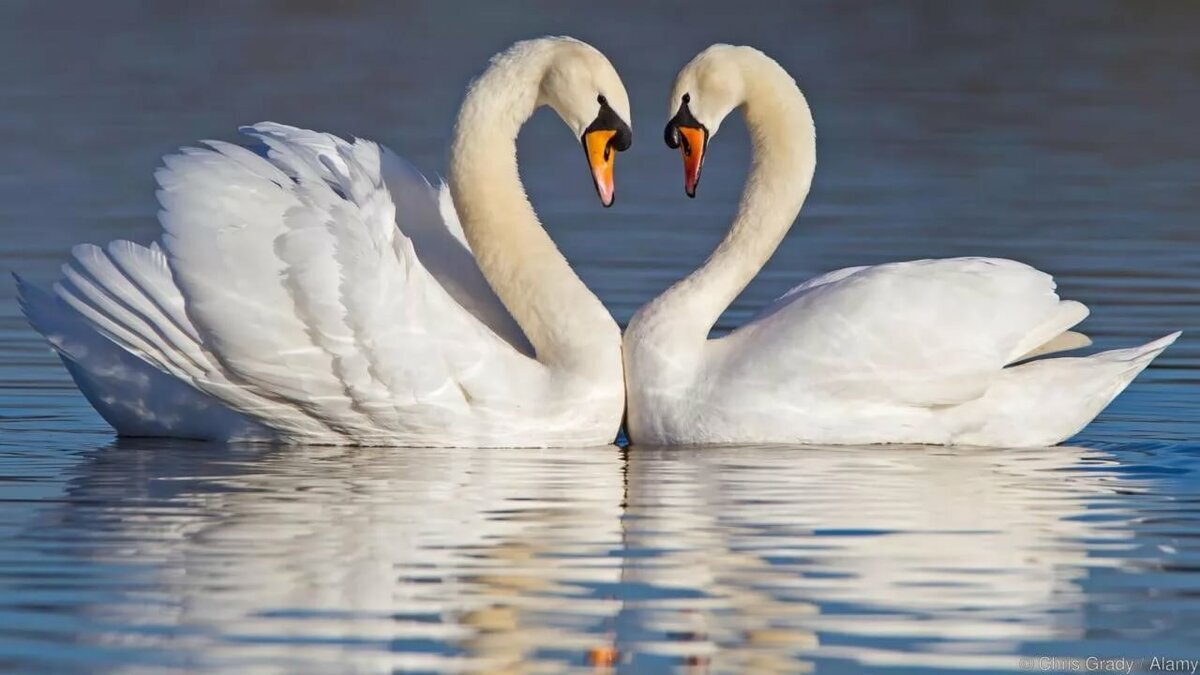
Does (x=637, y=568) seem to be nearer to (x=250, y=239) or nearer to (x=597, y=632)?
(x=597, y=632)

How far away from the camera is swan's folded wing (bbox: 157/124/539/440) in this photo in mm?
10711

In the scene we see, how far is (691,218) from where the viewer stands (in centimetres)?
1778

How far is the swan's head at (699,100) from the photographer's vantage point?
11680 millimetres

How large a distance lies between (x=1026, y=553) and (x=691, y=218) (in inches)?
353

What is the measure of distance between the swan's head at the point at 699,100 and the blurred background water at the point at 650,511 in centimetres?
134

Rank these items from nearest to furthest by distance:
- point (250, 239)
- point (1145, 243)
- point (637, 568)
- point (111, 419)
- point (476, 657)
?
point (476, 657) < point (637, 568) < point (250, 239) < point (111, 419) < point (1145, 243)

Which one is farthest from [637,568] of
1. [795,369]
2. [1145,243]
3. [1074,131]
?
[1074,131]

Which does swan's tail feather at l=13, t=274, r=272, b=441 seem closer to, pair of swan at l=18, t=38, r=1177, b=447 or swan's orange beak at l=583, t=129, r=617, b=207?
pair of swan at l=18, t=38, r=1177, b=447

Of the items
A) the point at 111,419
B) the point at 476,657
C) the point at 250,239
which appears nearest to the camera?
the point at 476,657

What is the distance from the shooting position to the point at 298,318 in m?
10.8

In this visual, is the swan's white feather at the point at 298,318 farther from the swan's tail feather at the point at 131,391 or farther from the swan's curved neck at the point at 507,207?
the swan's curved neck at the point at 507,207

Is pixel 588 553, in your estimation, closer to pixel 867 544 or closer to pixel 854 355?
pixel 867 544
